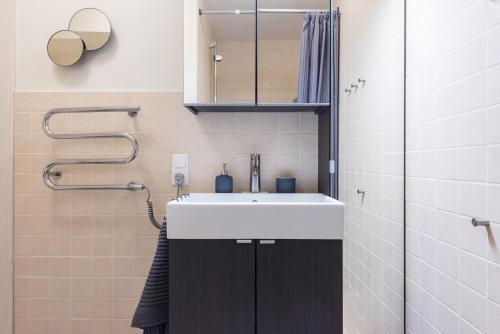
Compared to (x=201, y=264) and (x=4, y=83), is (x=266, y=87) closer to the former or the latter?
(x=201, y=264)

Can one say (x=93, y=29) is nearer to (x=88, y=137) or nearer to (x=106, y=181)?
(x=88, y=137)

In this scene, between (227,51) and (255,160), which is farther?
(255,160)

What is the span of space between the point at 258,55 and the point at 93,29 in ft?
2.89

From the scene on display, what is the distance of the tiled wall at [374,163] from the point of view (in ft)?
4.20

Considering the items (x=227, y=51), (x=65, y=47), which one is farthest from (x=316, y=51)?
(x=65, y=47)

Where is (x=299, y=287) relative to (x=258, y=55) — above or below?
below

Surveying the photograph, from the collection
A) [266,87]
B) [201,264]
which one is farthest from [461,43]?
[201,264]

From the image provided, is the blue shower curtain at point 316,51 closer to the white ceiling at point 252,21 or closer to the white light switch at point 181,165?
the white ceiling at point 252,21

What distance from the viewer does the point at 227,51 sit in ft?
5.00

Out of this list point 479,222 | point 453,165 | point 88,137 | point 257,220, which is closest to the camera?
point 479,222

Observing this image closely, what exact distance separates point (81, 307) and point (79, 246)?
32cm

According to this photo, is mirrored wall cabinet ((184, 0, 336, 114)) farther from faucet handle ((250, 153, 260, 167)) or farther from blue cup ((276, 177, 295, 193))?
blue cup ((276, 177, 295, 193))

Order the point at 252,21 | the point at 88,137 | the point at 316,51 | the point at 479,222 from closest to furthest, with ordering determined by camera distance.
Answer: the point at 479,222 < the point at 316,51 < the point at 252,21 < the point at 88,137

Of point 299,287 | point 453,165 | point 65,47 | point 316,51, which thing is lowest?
point 299,287
